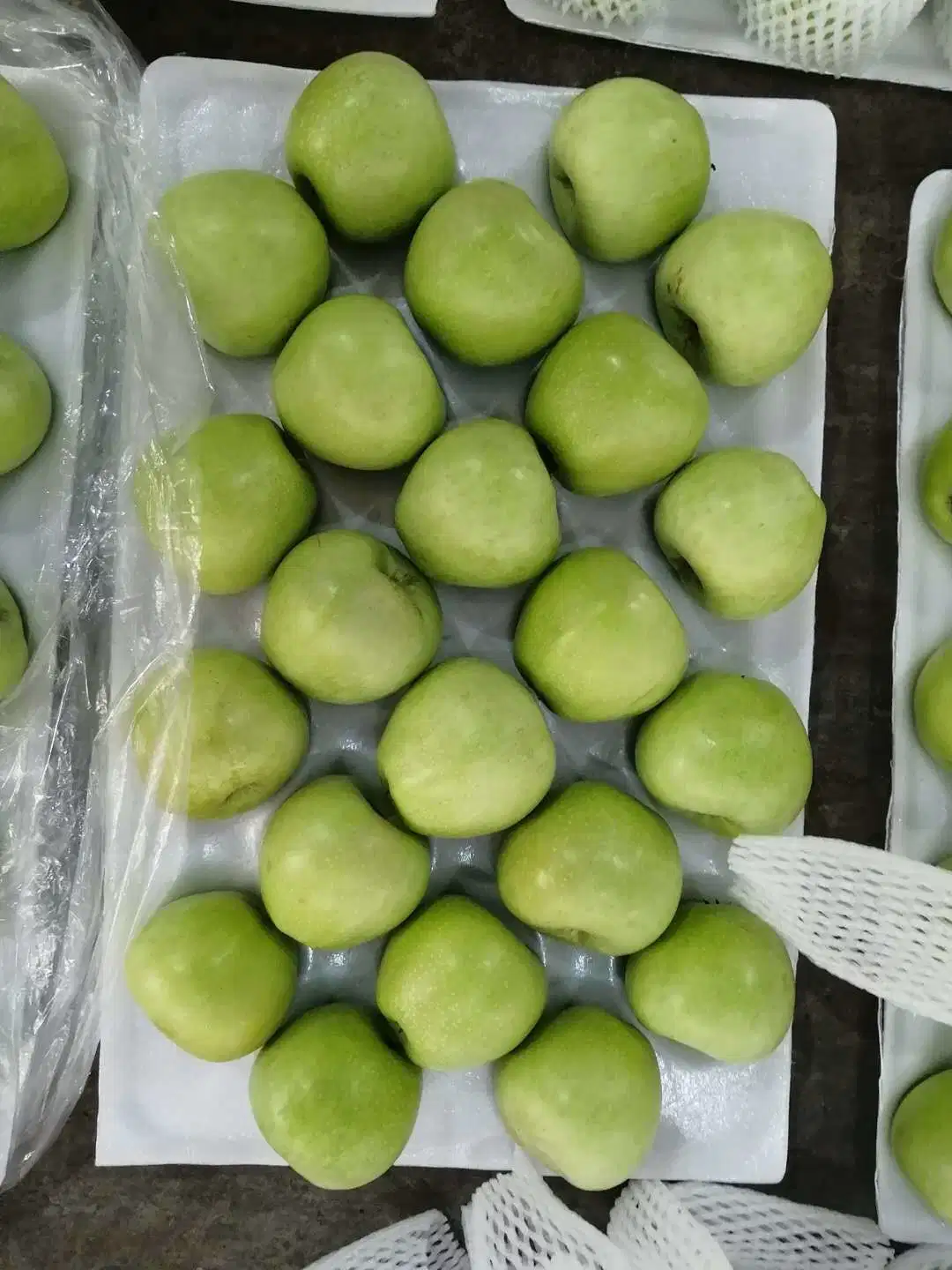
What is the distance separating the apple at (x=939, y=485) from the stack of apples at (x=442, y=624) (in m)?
0.13

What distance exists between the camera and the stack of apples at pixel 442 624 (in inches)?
21.6

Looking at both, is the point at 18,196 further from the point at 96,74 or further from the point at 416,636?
the point at 416,636

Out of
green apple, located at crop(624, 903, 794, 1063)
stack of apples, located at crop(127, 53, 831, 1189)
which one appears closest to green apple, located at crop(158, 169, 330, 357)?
stack of apples, located at crop(127, 53, 831, 1189)

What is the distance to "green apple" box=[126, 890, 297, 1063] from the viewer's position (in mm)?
559

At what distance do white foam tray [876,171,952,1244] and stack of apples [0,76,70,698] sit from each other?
0.53 metres

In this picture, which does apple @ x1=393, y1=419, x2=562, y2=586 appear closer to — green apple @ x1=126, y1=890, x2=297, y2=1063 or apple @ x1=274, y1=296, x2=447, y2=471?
apple @ x1=274, y1=296, x2=447, y2=471

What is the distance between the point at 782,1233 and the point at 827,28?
76 centimetres

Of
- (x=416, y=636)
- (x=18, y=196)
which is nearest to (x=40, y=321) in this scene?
(x=18, y=196)

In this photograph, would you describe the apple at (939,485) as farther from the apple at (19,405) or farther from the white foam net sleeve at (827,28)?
the apple at (19,405)

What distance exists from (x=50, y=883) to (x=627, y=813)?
34 centimetres

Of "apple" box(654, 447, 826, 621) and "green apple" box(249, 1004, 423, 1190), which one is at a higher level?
"apple" box(654, 447, 826, 621)

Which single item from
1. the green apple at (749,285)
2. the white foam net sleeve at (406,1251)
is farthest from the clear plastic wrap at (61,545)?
the green apple at (749,285)

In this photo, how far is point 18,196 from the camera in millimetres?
577

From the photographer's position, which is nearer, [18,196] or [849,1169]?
[18,196]
